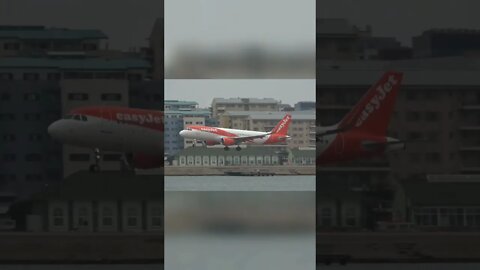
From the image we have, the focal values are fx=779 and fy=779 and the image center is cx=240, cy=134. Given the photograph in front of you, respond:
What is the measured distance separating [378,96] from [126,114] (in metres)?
→ 1.98

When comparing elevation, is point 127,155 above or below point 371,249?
above

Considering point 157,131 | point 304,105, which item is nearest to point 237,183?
point 304,105

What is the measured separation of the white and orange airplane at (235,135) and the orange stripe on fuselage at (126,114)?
288 centimetres

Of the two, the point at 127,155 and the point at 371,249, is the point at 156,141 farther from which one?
the point at 371,249

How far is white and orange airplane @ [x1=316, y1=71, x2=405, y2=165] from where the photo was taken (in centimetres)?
613

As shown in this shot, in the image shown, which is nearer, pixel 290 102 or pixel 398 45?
pixel 398 45

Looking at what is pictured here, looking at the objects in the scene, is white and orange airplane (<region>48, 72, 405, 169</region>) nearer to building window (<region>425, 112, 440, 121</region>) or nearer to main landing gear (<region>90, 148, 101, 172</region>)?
main landing gear (<region>90, 148, 101, 172</region>)

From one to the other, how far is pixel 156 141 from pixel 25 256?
138cm

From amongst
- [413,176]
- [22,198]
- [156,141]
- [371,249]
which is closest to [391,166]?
[413,176]

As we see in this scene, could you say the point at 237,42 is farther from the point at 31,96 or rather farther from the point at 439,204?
the point at 439,204

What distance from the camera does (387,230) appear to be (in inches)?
243

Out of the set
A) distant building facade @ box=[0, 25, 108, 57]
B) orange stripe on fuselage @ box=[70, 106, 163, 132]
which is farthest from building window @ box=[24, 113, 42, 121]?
distant building facade @ box=[0, 25, 108, 57]

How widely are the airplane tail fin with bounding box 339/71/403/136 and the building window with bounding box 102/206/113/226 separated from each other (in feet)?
6.36

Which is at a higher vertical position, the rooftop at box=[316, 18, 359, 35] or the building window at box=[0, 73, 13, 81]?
the rooftop at box=[316, 18, 359, 35]
